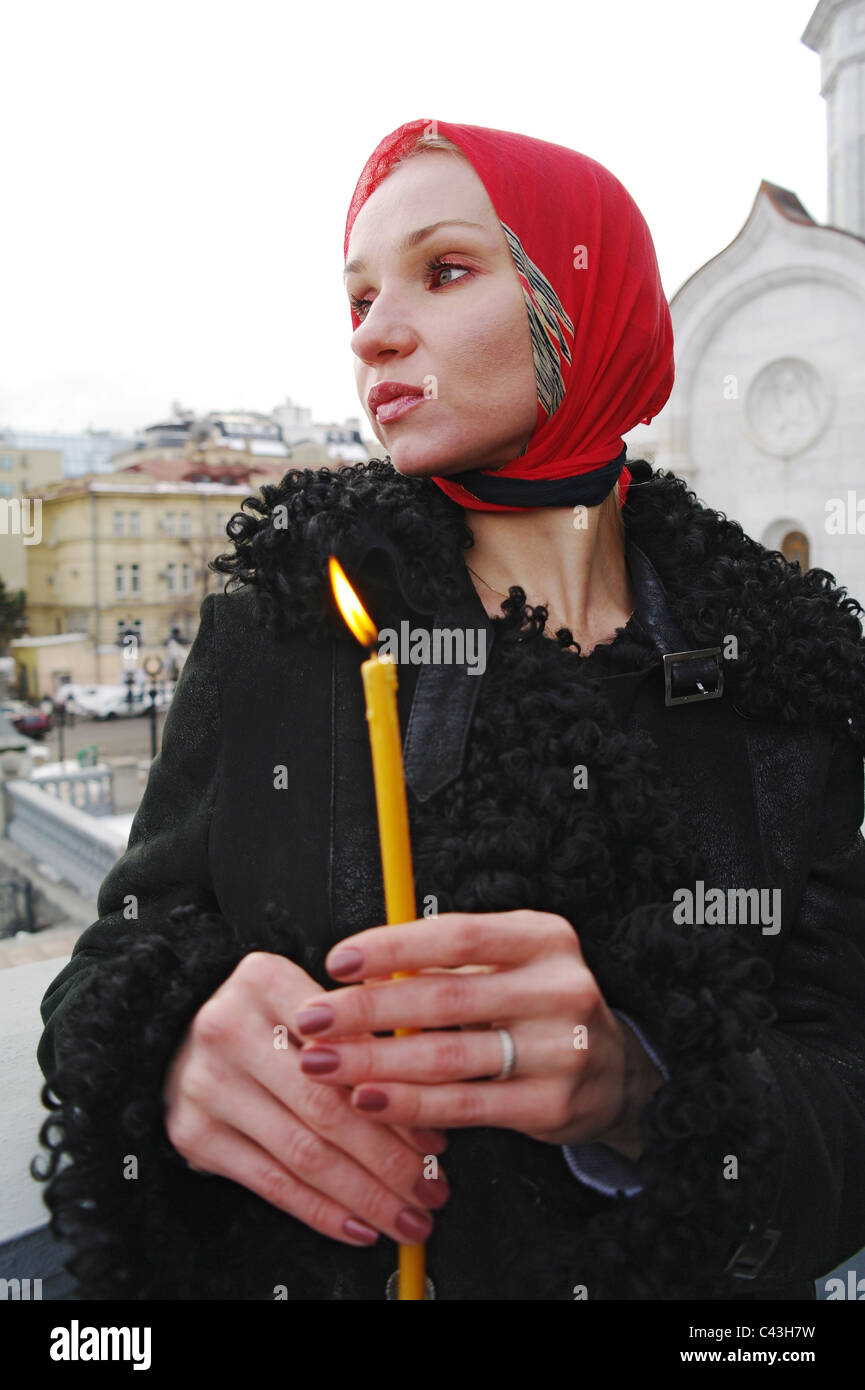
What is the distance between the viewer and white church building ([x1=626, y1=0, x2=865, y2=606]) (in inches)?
550

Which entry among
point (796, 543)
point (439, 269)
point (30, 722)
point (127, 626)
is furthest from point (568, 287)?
point (127, 626)

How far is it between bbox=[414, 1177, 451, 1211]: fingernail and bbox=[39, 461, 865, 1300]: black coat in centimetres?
17

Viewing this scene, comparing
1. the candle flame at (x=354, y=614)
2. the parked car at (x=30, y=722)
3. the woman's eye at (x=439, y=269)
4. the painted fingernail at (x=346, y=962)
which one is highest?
the woman's eye at (x=439, y=269)

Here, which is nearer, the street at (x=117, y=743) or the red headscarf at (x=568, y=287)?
the red headscarf at (x=568, y=287)

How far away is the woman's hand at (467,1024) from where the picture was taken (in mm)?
813

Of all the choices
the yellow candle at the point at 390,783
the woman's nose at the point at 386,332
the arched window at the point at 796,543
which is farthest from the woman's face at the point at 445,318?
the arched window at the point at 796,543

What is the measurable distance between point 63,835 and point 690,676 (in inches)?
558

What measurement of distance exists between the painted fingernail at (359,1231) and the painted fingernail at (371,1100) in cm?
15

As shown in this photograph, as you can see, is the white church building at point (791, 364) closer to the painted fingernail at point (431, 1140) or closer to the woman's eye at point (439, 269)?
the woman's eye at point (439, 269)

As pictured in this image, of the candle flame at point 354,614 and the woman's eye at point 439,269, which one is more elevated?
the woman's eye at point 439,269

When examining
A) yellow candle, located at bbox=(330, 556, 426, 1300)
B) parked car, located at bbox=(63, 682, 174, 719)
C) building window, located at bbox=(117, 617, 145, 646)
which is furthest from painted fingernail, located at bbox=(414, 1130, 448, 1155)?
building window, located at bbox=(117, 617, 145, 646)

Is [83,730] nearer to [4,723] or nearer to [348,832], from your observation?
[4,723]

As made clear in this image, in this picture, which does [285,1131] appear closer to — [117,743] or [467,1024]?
[467,1024]

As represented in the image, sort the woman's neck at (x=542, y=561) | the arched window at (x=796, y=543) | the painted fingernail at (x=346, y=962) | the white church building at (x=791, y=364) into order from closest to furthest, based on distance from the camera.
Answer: the painted fingernail at (x=346, y=962), the woman's neck at (x=542, y=561), the white church building at (x=791, y=364), the arched window at (x=796, y=543)
